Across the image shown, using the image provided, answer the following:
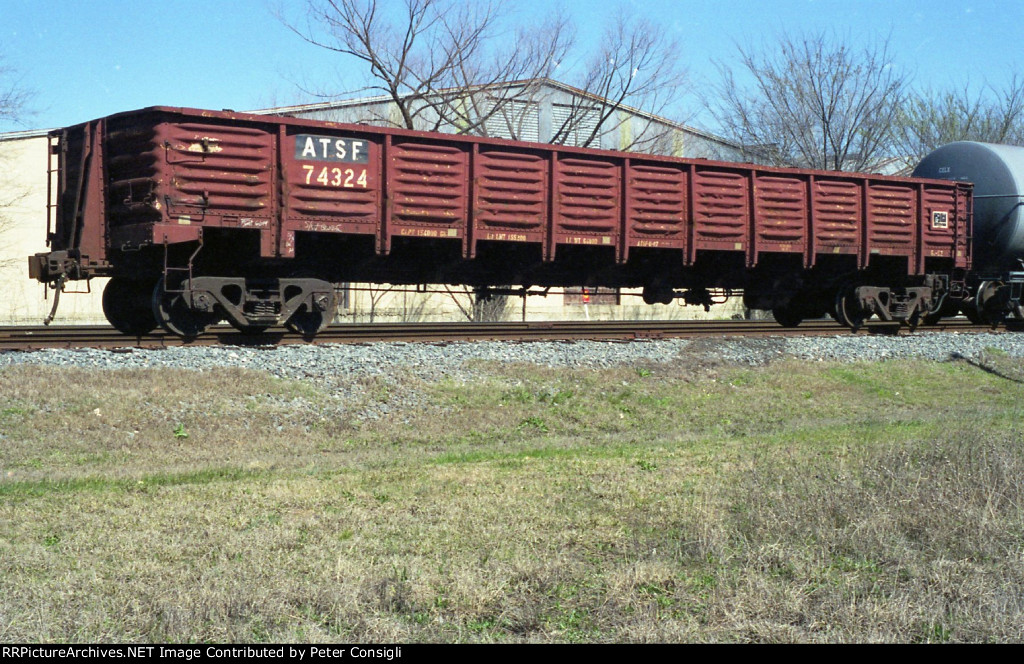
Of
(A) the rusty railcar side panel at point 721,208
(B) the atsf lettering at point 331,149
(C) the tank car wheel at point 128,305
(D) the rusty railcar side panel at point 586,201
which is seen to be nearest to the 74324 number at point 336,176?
A: (B) the atsf lettering at point 331,149

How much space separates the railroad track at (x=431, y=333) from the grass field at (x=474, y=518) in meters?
2.04

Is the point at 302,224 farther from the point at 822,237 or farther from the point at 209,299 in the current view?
the point at 822,237

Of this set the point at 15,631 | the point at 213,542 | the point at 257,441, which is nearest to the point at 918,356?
the point at 257,441

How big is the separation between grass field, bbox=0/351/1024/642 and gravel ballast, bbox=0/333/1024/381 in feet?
1.98

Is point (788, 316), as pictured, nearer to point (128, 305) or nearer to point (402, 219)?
point (402, 219)

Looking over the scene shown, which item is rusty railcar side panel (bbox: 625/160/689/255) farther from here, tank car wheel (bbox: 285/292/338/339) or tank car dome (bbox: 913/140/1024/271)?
tank car dome (bbox: 913/140/1024/271)

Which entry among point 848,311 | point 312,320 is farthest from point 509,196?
point 848,311

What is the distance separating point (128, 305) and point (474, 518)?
30.6 ft

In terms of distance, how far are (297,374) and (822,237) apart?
10124mm

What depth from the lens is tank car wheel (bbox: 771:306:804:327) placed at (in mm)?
18406

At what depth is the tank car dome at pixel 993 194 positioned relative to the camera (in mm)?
18031

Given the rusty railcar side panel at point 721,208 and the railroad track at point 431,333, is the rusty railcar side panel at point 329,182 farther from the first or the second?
the rusty railcar side panel at point 721,208

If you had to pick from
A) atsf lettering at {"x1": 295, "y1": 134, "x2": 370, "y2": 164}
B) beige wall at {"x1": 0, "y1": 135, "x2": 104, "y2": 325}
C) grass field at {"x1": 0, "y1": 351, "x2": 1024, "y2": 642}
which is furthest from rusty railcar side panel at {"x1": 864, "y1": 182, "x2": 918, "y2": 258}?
beige wall at {"x1": 0, "y1": 135, "x2": 104, "y2": 325}

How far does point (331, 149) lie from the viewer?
12.6 m
